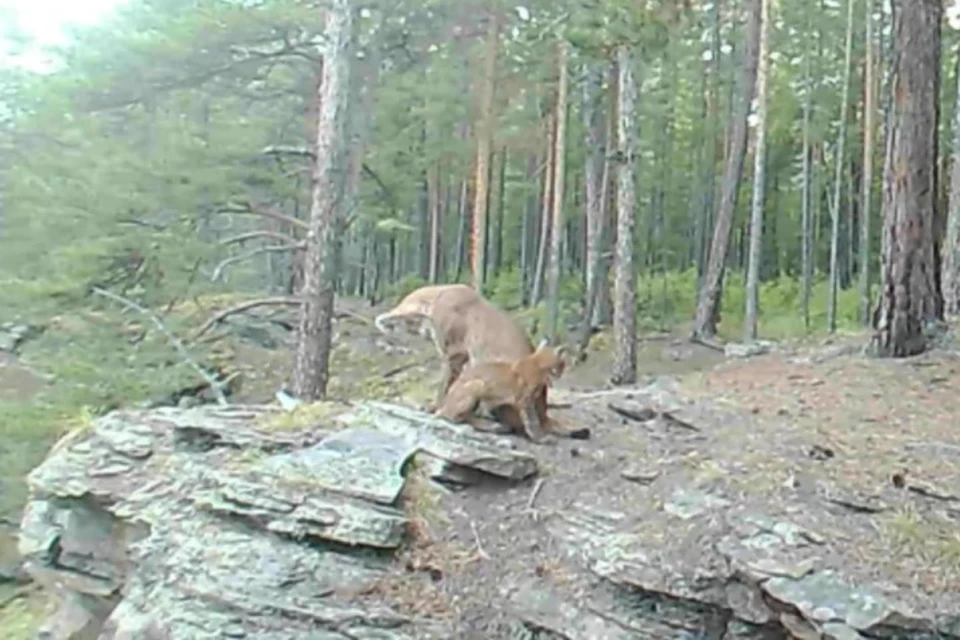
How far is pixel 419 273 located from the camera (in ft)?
81.4

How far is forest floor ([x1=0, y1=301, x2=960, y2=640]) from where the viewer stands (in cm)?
430

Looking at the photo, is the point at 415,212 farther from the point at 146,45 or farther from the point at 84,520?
the point at 84,520

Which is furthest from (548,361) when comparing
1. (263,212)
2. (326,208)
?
(263,212)

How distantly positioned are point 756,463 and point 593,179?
9638 millimetres

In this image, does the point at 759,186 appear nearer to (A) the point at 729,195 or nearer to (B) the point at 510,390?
(A) the point at 729,195

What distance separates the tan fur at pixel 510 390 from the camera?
18.1 ft

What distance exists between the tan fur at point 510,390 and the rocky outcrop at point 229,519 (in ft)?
0.55

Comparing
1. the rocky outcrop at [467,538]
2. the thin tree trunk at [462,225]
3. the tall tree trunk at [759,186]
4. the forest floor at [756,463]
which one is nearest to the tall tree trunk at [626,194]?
the forest floor at [756,463]

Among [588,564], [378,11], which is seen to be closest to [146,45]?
[378,11]

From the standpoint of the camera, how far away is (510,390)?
18.1 feet

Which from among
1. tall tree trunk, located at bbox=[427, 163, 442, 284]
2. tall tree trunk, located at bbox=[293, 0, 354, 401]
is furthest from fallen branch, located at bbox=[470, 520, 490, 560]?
tall tree trunk, located at bbox=[427, 163, 442, 284]

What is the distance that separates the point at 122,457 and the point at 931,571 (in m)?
4.46

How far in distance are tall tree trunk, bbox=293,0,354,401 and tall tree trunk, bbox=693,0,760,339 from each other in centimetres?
662

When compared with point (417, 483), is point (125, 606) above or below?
below
